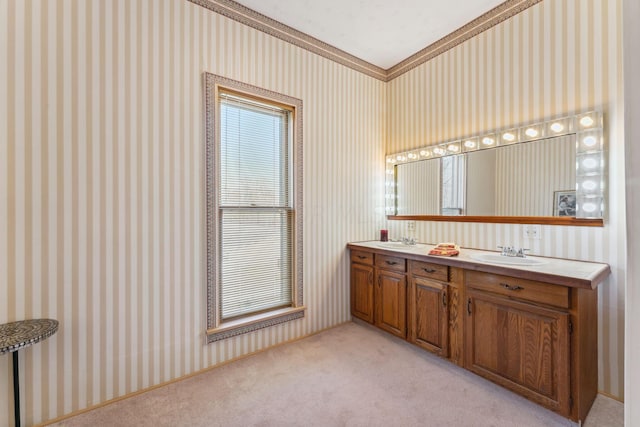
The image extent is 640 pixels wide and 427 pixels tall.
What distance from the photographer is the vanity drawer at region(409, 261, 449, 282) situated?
2.36 m

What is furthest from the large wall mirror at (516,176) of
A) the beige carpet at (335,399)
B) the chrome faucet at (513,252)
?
the beige carpet at (335,399)

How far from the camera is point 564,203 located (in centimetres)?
220

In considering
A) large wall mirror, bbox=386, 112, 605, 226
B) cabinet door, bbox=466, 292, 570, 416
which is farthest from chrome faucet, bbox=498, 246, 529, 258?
cabinet door, bbox=466, 292, 570, 416

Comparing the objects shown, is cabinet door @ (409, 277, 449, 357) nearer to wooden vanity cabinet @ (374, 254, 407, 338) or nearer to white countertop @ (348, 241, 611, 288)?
wooden vanity cabinet @ (374, 254, 407, 338)

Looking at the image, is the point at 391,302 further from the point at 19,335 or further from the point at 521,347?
the point at 19,335

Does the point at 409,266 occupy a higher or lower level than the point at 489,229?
lower

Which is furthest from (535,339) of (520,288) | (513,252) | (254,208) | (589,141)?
(254,208)

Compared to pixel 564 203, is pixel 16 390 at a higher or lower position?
lower

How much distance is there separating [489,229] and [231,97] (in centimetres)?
264

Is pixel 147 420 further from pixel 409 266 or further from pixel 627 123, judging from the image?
pixel 627 123

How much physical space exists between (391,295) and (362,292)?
17.0 inches

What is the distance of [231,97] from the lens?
2.52m

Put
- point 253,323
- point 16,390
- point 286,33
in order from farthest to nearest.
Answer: point 286,33, point 253,323, point 16,390

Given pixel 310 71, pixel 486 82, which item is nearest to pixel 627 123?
pixel 486 82
